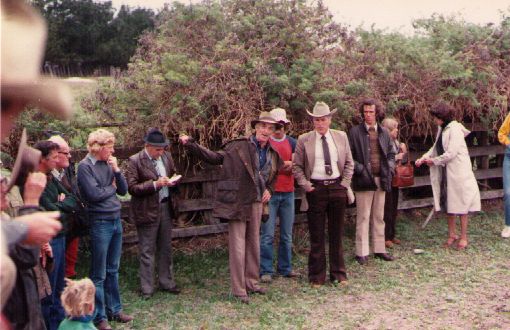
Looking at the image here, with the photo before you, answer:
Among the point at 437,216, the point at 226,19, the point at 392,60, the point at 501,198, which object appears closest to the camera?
the point at 226,19

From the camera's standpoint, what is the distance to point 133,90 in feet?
26.4

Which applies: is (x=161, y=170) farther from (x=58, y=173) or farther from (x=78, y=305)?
(x=78, y=305)

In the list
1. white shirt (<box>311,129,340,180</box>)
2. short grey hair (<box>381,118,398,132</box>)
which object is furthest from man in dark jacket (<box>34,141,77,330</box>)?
short grey hair (<box>381,118,398,132</box>)

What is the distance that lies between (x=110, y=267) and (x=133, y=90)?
9.02 feet

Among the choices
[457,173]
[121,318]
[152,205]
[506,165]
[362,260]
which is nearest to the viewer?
[121,318]

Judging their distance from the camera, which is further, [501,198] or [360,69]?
[501,198]

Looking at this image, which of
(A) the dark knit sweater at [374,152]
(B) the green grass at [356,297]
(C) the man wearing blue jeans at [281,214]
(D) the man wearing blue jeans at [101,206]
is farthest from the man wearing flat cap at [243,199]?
(A) the dark knit sweater at [374,152]

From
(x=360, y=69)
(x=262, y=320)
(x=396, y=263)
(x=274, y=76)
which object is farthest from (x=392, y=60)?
(x=262, y=320)

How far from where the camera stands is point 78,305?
429cm

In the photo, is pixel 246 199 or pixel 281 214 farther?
pixel 281 214

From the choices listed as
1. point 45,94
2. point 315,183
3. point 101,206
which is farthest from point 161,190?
point 45,94

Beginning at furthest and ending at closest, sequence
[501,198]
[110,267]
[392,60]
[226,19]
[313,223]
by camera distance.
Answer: [501,198], [392,60], [226,19], [313,223], [110,267]

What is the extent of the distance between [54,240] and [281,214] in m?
3.11

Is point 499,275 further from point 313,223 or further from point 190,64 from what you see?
point 190,64
